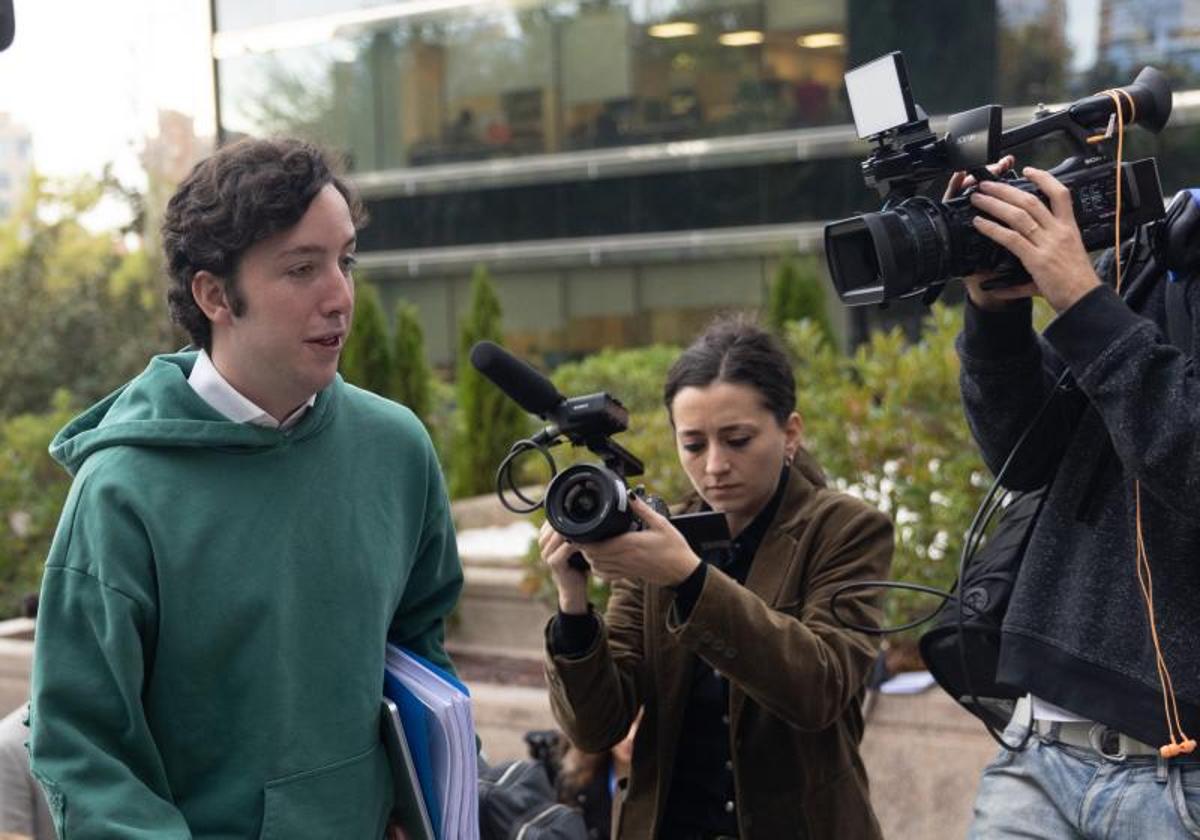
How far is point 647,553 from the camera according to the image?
9.18 ft

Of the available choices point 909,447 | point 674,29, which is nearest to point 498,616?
point 909,447

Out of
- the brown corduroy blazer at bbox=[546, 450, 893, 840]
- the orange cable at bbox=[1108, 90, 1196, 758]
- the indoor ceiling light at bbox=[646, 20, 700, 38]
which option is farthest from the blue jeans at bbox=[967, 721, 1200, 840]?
the indoor ceiling light at bbox=[646, 20, 700, 38]

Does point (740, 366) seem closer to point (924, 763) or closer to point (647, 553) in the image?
point (647, 553)

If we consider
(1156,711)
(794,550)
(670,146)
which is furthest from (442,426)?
(1156,711)

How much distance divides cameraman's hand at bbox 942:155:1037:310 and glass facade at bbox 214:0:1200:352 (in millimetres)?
13772

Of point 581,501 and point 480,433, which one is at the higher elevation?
point 581,501

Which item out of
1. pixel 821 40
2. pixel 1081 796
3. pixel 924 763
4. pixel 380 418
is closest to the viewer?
pixel 1081 796

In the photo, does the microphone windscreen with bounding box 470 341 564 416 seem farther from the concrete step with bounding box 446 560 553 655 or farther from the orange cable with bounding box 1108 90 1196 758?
the concrete step with bounding box 446 560 553 655

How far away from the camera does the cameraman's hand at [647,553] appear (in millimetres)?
2779

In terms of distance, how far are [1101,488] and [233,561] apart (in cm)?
138

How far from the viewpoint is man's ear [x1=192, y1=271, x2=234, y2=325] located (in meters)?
2.44

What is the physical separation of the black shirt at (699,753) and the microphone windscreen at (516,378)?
1.51 ft

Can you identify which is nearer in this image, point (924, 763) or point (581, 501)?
point (581, 501)

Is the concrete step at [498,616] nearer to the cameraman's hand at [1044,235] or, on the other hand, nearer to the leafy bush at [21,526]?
the leafy bush at [21,526]
